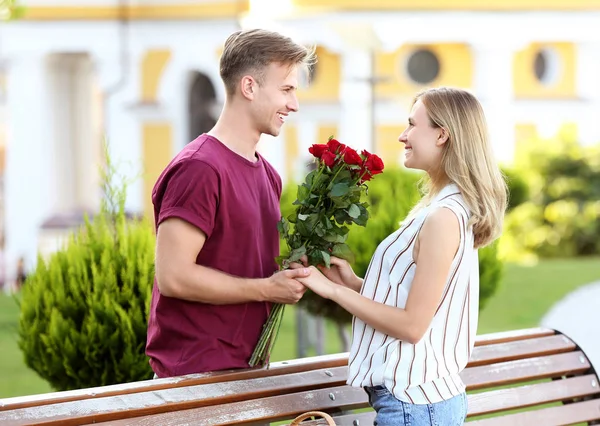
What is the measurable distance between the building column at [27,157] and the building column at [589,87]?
12.7 m

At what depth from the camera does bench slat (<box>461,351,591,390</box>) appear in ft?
13.2

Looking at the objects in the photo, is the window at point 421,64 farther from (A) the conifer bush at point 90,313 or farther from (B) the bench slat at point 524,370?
(B) the bench slat at point 524,370

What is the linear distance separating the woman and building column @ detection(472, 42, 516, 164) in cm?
2197

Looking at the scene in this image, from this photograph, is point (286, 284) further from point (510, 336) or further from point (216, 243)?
point (510, 336)

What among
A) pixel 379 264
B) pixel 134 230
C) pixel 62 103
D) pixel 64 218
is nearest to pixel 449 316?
pixel 379 264

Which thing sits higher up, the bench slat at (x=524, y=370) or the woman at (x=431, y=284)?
the woman at (x=431, y=284)

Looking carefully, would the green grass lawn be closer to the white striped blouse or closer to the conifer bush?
the conifer bush

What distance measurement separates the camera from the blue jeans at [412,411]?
10.3 feet

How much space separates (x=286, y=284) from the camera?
323 centimetres

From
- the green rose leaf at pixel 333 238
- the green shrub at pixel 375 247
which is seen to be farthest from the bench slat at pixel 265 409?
the green shrub at pixel 375 247

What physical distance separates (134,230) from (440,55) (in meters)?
20.8

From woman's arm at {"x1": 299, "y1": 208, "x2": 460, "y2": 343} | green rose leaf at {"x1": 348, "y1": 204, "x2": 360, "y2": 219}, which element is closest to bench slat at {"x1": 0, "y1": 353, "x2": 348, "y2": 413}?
woman's arm at {"x1": 299, "y1": 208, "x2": 460, "y2": 343}

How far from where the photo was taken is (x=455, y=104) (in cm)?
320

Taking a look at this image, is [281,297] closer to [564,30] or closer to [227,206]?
[227,206]
